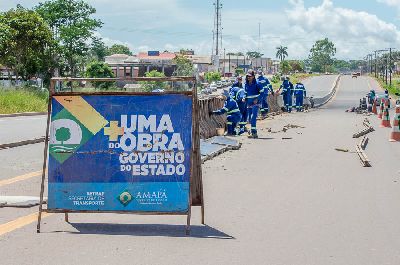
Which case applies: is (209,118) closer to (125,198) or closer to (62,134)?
(62,134)

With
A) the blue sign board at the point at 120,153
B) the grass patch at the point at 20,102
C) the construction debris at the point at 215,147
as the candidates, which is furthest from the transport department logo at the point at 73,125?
the grass patch at the point at 20,102

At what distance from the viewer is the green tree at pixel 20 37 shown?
5103 centimetres

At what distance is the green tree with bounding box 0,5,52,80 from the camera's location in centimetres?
5103

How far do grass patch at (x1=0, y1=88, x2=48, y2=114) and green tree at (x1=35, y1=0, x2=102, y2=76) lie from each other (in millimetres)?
33052

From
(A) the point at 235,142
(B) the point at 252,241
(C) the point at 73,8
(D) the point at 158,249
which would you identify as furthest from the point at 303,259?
(C) the point at 73,8

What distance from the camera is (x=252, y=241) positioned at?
7.45 metres

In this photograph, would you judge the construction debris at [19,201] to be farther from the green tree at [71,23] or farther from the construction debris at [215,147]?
the green tree at [71,23]

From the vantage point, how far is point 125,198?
803cm

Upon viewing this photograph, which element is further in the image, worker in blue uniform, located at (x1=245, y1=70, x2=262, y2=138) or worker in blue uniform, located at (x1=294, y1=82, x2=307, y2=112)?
worker in blue uniform, located at (x1=294, y1=82, x2=307, y2=112)

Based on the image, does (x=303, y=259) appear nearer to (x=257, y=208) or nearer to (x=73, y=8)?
(x=257, y=208)

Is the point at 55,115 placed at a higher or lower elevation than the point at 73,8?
lower

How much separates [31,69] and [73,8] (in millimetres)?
20468

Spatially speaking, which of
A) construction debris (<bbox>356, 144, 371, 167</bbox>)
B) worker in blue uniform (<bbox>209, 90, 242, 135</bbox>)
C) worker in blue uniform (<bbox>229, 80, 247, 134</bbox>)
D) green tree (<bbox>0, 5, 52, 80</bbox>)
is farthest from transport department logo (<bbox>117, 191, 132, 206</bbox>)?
green tree (<bbox>0, 5, 52, 80</bbox>)

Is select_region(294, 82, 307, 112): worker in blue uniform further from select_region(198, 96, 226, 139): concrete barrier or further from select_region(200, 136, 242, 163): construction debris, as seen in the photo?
select_region(200, 136, 242, 163): construction debris
